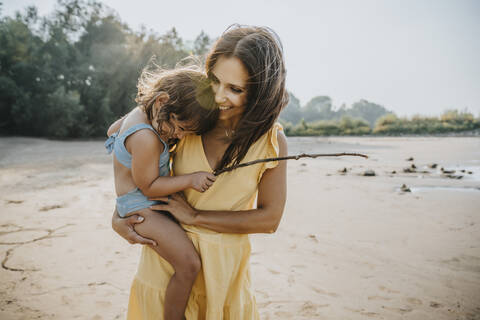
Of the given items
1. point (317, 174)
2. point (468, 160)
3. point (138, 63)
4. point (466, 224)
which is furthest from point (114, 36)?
point (466, 224)

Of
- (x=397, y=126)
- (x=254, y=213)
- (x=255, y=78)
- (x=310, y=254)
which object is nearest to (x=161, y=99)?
(x=255, y=78)

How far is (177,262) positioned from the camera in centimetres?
138

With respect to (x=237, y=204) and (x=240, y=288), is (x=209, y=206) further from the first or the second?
(x=240, y=288)

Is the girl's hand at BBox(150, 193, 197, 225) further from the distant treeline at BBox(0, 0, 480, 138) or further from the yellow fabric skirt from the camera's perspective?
the distant treeline at BBox(0, 0, 480, 138)

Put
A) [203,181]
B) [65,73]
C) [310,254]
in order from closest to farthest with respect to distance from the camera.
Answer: [203,181] → [310,254] → [65,73]

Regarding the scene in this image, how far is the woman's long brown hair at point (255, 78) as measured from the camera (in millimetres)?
1375

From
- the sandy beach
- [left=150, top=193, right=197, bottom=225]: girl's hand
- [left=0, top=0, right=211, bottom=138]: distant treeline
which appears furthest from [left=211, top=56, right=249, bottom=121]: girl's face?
[left=0, top=0, right=211, bottom=138]: distant treeline

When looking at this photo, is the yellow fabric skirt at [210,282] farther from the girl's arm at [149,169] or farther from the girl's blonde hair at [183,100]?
the girl's blonde hair at [183,100]

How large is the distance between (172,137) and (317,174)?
22.6ft

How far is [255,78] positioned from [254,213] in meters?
0.59

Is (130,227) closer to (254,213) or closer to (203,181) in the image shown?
(203,181)

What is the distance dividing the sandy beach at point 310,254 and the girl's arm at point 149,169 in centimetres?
153

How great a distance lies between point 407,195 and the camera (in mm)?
5836

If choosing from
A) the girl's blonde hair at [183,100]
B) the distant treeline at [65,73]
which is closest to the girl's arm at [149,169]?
the girl's blonde hair at [183,100]
